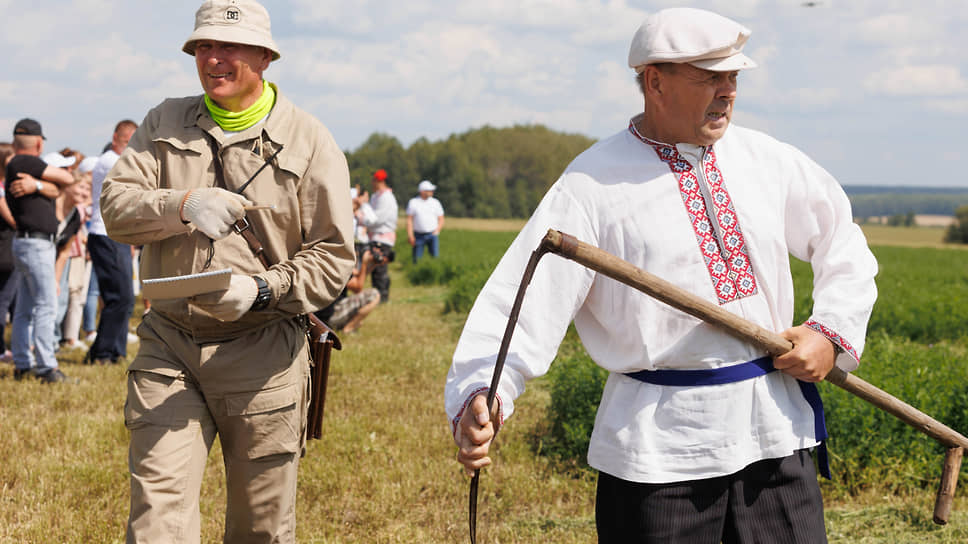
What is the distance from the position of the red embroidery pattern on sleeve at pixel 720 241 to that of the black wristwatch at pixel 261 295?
140 cm

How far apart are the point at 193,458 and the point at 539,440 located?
11.0 ft

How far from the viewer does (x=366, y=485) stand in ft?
17.4

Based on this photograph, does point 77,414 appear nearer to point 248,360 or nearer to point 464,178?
point 248,360

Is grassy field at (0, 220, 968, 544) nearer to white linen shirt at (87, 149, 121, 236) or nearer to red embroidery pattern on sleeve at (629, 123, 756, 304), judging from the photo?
white linen shirt at (87, 149, 121, 236)

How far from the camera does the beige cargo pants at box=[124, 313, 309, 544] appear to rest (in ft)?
10.0

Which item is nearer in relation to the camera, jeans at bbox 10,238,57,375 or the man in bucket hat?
the man in bucket hat

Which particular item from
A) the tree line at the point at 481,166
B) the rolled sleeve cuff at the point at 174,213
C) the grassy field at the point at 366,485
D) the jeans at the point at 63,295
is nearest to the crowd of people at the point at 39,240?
the jeans at the point at 63,295

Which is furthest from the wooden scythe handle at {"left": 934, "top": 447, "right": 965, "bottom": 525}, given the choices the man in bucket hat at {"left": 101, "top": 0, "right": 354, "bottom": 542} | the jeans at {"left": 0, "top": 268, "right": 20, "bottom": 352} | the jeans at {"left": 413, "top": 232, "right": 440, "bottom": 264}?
the jeans at {"left": 413, "top": 232, "right": 440, "bottom": 264}

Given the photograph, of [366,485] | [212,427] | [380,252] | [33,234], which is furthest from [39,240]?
[380,252]

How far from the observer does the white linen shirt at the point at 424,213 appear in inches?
711

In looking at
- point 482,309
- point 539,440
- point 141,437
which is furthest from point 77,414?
point 482,309

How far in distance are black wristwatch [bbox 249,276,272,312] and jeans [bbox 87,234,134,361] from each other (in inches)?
221

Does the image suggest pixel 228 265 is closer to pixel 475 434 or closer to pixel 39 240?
pixel 475 434

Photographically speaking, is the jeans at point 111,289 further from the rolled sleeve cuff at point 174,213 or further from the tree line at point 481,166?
the tree line at point 481,166
